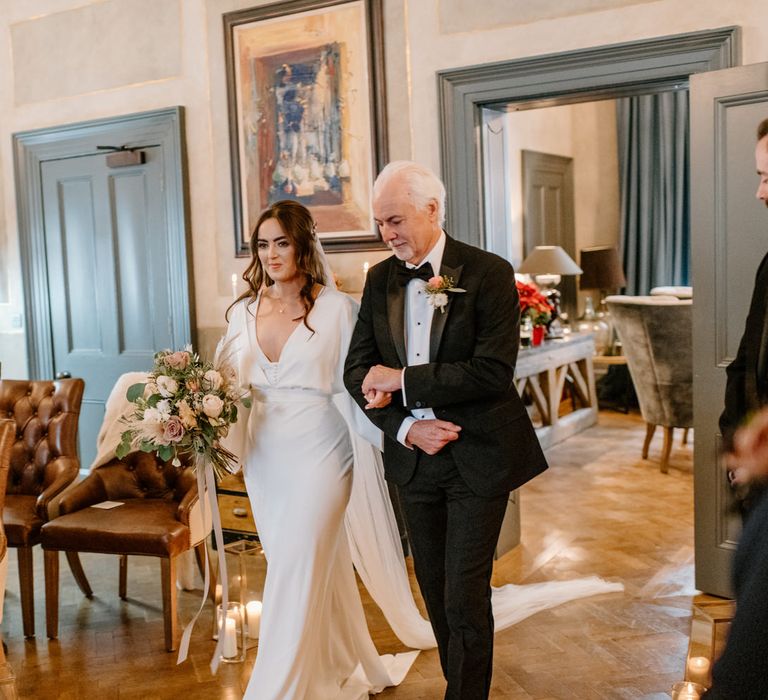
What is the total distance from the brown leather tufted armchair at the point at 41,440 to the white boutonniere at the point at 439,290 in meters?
2.34

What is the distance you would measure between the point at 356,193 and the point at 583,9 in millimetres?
1543

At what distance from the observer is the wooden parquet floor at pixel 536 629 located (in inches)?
132

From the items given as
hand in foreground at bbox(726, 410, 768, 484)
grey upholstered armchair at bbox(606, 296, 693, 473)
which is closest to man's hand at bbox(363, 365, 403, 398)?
hand in foreground at bbox(726, 410, 768, 484)

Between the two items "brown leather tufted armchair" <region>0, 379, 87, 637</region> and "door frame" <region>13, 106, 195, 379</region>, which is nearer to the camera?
"brown leather tufted armchair" <region>0, 379, 87, 637</region>

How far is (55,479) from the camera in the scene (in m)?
4.30

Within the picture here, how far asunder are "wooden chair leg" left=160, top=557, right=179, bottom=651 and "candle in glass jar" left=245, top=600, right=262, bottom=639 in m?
0.30

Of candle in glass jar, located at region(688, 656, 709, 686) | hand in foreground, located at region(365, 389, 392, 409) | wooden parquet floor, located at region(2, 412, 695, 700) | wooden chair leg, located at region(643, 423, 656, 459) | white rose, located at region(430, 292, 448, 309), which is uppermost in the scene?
white rose, located at region(430, 292, 448, 309)

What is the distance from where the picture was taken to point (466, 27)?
4.66 metres

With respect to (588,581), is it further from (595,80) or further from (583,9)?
(583,9)

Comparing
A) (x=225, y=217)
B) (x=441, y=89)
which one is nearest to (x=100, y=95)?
(x=225, y=217)

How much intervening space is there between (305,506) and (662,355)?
3.88 metres

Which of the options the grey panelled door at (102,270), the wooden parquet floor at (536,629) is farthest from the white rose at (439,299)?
the grey panelled door at (102,270)

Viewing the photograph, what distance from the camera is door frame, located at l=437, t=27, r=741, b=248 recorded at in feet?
13.4

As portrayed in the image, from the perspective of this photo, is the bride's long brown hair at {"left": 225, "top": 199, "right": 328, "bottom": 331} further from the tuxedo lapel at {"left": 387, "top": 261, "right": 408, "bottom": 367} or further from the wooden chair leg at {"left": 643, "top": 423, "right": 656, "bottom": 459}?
the wooden chair leg at {"left": 643, "top": 423, "right": 656, "bottom": 459}
